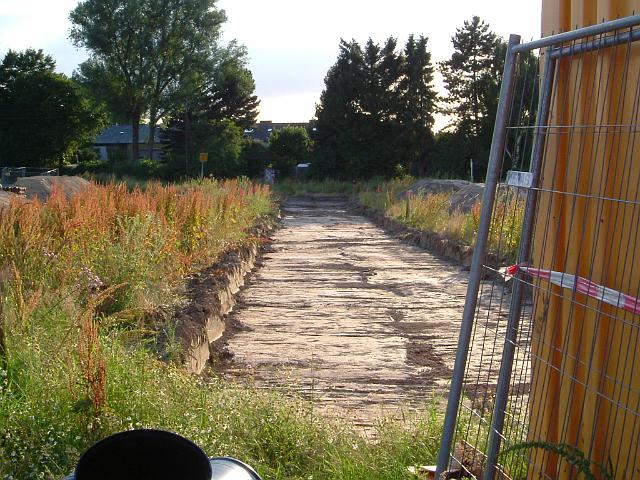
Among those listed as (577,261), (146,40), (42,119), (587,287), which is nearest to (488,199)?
(577,261)

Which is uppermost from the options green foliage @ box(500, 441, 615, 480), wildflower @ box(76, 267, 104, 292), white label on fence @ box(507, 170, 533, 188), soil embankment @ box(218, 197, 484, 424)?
white label on fence @ box(507, 170, 533, 188)

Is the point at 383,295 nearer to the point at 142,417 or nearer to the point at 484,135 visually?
the point at 142,417

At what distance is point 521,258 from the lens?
3.92m

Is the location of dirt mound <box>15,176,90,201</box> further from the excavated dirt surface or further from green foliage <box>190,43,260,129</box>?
green foliage <box>190,43,260,129</box>

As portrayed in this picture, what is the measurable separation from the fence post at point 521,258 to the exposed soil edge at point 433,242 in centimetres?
752

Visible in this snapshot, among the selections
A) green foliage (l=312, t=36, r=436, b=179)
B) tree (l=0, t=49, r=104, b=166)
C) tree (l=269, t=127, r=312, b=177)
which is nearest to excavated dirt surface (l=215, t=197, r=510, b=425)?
green foliage (l=312, t=36, r=436, b=179)

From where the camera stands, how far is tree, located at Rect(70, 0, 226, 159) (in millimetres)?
55406

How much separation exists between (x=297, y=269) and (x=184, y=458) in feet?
43.4

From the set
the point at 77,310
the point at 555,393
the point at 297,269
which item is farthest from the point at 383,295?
the point at 555,393

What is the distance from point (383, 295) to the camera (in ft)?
41.1

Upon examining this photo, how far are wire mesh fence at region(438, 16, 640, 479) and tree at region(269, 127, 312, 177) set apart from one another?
52.8 meters

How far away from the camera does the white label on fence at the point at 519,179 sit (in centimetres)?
377

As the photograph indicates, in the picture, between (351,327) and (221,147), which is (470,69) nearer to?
(221,147)

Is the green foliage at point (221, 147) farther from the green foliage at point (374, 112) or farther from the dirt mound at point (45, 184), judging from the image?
the dirt mound at point (45, 184)
